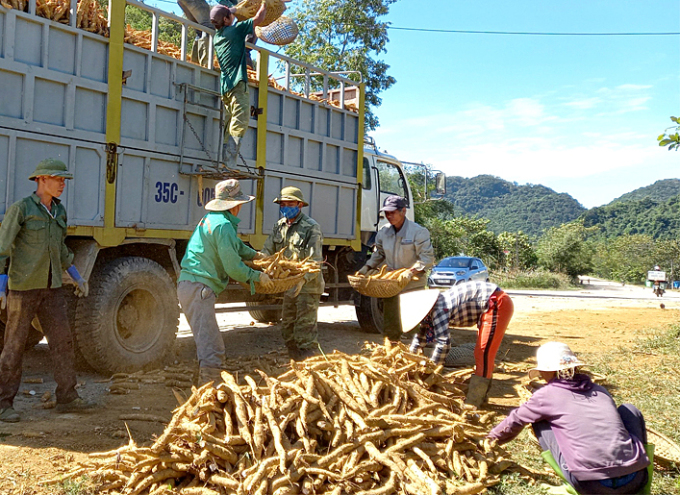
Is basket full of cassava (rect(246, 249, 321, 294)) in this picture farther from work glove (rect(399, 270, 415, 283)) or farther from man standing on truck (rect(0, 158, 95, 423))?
man standing on truck (rect(0, 158, 95, 423))

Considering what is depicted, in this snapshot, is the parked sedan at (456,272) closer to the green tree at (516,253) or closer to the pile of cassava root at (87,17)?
the pile of cassava root at (87,17)

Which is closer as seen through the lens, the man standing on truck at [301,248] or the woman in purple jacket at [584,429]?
the woman in purple jacket at [584,429]

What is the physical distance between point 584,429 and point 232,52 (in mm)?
5475

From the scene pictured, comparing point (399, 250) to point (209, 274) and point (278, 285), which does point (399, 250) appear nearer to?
point (278, 285)

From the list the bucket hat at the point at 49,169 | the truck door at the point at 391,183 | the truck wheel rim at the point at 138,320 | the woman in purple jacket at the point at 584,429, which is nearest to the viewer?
the woman in purple jacket at the point at 584,429

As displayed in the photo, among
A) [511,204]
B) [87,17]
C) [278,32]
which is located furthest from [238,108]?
[511,204]

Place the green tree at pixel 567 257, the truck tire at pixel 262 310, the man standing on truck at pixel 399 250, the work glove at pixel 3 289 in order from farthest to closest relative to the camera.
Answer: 1. the green tree at pixel 567 257
2. the truck tire at pixel 262 310
3. the man standing on truck at pixel 399 250
4. the work glove at pixel 3 289

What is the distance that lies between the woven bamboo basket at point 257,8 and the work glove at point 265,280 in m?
3.57

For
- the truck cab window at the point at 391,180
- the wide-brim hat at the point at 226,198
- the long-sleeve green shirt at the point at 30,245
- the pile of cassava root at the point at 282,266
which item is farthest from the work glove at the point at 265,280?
the truck cab window at the point at 391,180

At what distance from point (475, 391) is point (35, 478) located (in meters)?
3.28

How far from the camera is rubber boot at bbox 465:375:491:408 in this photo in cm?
505

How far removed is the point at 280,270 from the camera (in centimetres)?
563

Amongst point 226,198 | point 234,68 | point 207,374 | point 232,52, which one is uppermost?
point 232,52

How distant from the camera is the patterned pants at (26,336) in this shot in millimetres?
4668
